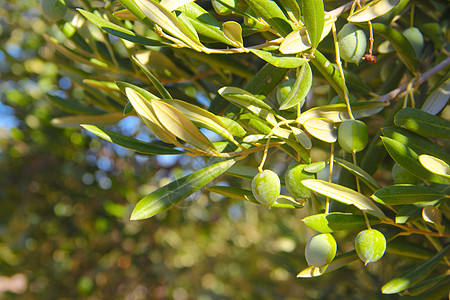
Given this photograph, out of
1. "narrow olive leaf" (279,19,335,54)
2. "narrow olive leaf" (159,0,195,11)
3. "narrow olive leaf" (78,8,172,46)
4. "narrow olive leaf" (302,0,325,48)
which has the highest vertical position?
"narrow olive leaf" (302,0,325,48)

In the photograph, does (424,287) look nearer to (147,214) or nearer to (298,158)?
(298,158)

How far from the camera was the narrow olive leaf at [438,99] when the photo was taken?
600mm

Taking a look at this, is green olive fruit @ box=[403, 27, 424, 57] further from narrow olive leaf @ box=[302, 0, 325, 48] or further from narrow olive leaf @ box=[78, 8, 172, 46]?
narrow olive leaf @ box=[78, 8, 172, 46]

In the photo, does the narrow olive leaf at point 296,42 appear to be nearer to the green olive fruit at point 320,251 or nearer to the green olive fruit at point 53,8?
the green olive fruit at point 320,251

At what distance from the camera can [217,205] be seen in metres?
2.17

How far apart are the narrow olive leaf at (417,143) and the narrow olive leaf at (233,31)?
0.75 feet

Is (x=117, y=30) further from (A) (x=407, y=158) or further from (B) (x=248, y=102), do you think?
(A) (x=407, y=158)

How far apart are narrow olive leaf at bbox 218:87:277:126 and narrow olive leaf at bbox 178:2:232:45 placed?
2.5 inches

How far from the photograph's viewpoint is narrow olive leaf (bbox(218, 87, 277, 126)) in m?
0.50

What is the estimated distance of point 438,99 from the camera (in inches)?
23.9

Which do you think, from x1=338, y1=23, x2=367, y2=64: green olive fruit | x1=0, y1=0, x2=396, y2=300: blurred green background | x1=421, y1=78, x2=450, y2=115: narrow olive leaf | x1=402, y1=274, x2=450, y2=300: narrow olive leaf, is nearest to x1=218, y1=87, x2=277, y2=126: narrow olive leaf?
x1=338, y1=23, x2=367, y2=64: green olive fruit

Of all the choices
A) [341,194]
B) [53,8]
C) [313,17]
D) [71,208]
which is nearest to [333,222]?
[341,194]

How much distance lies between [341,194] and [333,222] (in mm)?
40

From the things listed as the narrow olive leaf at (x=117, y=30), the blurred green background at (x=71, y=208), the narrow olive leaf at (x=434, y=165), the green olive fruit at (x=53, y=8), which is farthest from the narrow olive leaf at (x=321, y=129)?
the blurred green background at (x=71, y=208)
